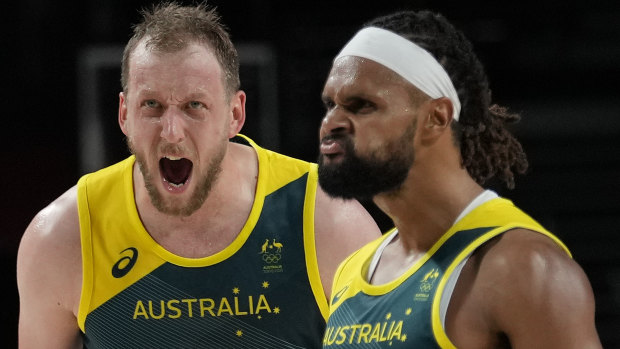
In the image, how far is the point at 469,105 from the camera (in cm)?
263

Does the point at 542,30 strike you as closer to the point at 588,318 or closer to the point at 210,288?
the point at 210,288

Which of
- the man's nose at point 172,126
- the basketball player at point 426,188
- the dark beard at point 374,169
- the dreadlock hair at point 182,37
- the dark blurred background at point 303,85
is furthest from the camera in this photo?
the dark blurred background at point 303,85

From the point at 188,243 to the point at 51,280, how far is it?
0.47 meters

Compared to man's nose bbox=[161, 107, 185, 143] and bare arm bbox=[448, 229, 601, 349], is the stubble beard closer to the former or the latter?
man's nose bbox=[161, 107, 185, 143]

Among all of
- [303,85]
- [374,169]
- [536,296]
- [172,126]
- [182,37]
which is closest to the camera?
[536,296]

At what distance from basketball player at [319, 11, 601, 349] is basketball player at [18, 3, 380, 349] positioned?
0.65 metres

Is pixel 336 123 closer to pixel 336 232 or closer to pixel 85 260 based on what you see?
pixel 336 232

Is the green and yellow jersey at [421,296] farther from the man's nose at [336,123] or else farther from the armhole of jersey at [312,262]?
the armhole of jersey at [312,262]

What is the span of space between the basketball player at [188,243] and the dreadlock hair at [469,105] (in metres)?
0.87

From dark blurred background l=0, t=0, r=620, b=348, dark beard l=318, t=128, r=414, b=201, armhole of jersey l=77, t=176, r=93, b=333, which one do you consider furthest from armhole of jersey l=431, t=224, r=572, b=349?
dark blurred background l=0, t=0, r=620, b=348

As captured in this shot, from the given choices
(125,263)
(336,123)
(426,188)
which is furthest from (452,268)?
(125,263)

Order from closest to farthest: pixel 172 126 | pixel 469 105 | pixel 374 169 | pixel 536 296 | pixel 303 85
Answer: pixel 536 296 < pixel 374 169 < pixel 469 105 < pixel 172 126 < pixel 303 85

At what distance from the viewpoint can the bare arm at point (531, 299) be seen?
214 cm

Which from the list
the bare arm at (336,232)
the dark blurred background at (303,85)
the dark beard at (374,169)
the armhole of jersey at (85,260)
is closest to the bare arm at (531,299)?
the dark beard at (374,169)
